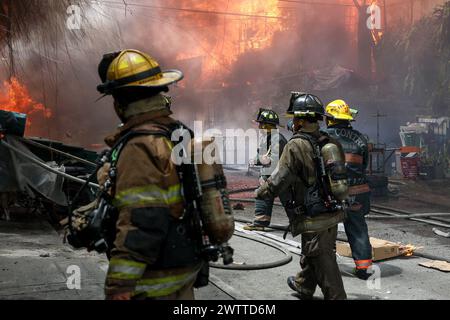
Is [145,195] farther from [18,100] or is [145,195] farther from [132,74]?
[18,100]

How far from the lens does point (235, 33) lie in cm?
3030

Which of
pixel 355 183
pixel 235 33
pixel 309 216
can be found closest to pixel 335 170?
pixel 309 216

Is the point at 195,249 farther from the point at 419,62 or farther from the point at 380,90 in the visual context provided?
the point at 419,62

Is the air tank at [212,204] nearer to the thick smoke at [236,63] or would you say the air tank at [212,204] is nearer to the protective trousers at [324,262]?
the protective trousers at [324,262]

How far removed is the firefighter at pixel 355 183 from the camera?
5.01 meters

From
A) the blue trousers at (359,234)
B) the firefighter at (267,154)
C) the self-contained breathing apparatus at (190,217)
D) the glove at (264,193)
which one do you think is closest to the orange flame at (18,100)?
the firefighter at (267,154)

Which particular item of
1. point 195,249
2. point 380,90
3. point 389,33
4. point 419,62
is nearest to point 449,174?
point 380,90

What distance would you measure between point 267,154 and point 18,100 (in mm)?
15896

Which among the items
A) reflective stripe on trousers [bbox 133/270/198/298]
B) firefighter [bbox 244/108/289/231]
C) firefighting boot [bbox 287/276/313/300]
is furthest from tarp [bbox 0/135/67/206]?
reflective stripe on trousers [bbox 133/270/198/298]

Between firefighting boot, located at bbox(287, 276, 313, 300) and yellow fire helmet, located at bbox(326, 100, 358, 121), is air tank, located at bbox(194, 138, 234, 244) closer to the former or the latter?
firefighting boot, located at bbox(287, 276, 313, 300)

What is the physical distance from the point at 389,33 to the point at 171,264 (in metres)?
29.6

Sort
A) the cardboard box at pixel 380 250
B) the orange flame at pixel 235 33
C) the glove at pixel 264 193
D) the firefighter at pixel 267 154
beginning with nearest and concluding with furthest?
the glove at pixel 264 193 → the cardboard box at pixel 380 250 → the firefighter at pixel 267 154 → the orange flame at pixel 235 33

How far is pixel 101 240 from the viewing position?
2.37 meters

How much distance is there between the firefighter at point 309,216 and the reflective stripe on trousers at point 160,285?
1885 millimetres
